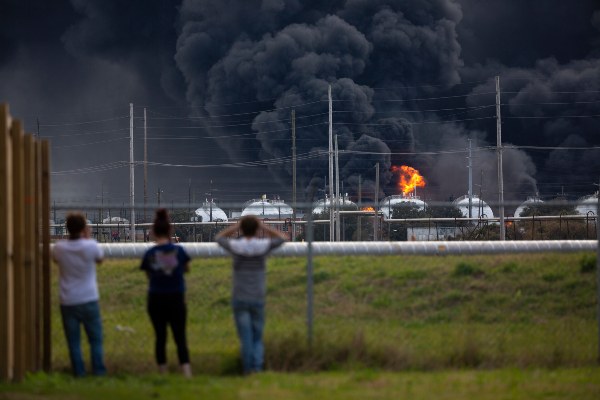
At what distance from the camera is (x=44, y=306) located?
31.8ft

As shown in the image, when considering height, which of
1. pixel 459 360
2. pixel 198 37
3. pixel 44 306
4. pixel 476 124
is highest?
pixel 198 37

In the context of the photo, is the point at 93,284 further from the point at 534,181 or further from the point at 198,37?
the point at 198,37

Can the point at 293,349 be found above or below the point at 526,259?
below

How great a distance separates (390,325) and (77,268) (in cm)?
355

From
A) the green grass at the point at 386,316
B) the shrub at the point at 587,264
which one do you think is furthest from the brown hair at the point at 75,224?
the shrub at the point at 587,264

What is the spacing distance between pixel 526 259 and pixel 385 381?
340 cm

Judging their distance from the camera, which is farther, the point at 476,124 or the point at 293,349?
the point at 476,124

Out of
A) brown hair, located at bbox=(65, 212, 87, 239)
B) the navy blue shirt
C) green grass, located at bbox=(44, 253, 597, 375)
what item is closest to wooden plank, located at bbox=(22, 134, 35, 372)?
brown hair, located at bbox=(65, 212, 87, 239)

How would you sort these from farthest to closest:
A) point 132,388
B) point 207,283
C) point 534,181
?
point 534,181 < point 207,283 < point 132,388

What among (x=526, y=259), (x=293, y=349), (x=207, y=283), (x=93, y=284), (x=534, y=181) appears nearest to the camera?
(x=93, y=284)

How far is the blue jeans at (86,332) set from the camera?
9312mm

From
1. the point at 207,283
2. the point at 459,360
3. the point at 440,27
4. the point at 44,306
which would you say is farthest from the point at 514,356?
the point at 440,27

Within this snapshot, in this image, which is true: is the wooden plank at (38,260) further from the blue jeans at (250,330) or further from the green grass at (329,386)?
the blue jeans at (250,330)

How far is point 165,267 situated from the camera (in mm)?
8984
